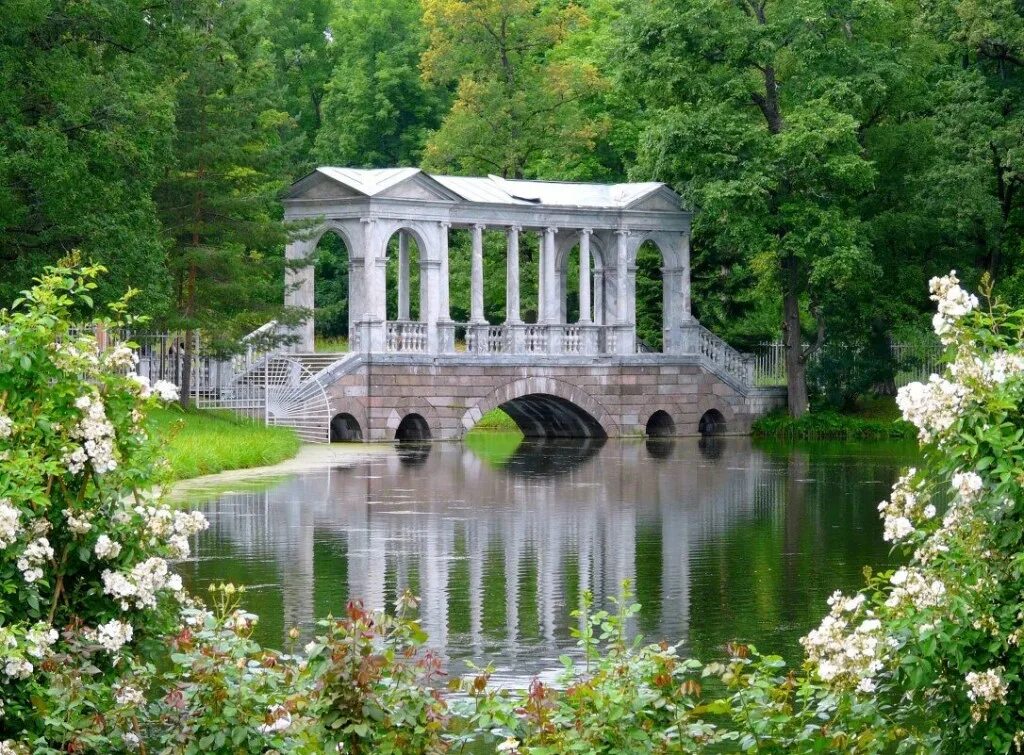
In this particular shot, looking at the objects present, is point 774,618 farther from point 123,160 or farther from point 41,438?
point 123,160

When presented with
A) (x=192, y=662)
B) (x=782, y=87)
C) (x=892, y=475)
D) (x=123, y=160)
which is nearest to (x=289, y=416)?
(x=123, y=160)

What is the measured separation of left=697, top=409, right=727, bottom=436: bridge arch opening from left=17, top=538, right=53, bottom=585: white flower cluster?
43.0 m

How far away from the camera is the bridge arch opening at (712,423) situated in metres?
51.1

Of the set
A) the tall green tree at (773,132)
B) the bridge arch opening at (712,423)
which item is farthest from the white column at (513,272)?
the bridge arch opening at (712,423)

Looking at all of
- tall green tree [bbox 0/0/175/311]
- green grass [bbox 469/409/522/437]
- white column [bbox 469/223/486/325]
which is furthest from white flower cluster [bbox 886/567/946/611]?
green grass [bbox 469/409/522/437]

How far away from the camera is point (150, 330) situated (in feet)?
135

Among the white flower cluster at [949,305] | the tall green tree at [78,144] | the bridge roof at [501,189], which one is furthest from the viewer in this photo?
the bridge roof at [501,189]

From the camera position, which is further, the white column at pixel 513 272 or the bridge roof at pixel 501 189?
the white column at pixel 513 272

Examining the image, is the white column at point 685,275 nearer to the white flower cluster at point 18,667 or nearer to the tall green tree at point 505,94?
the tall green tree at point 505,94

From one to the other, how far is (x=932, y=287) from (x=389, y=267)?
56.3 meters

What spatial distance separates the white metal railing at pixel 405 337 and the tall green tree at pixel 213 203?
3.69m

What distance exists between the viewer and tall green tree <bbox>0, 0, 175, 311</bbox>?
3200 centimetres

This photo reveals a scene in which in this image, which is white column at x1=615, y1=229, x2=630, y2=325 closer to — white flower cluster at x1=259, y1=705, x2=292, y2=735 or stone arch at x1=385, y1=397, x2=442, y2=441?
stone arch at x1=385, y1=397, x2=442, y2=441

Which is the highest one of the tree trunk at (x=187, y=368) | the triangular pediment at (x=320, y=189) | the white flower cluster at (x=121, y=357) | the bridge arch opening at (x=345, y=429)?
the triangular pediment at (x=320, y=189)
